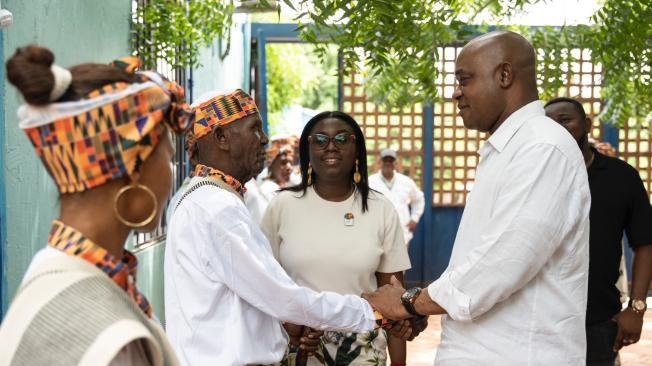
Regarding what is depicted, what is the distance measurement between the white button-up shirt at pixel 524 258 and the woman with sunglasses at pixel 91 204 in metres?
1.43

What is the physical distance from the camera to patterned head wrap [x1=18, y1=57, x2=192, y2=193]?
6.04ft

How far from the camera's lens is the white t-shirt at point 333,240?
443cm

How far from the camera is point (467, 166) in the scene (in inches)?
582

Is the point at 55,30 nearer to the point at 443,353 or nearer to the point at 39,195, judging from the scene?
the point at 39,195

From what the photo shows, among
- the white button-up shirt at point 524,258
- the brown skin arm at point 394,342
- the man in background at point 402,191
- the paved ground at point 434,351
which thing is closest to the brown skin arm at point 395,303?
the white button-up shirt at point 524,258

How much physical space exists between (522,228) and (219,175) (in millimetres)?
1229

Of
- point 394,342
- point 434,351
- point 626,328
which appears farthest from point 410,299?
point 434,351

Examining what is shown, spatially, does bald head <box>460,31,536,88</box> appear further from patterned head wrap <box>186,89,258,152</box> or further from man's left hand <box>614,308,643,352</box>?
man's left hand <box>614,308,643,352</box>

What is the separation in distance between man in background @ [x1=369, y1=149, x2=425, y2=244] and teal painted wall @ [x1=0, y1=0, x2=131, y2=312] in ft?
26.3

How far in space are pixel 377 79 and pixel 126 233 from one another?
7095 mm

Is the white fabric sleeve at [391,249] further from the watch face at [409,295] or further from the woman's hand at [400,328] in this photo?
the watch face at [409,295]

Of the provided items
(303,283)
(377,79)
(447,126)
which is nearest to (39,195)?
(303,283)

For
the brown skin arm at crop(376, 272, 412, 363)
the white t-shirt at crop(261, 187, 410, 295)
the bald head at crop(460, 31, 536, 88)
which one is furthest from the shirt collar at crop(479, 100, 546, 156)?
the brown skin arm at crop(376, 272, 412, 363)

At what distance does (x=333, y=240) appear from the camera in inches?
177
